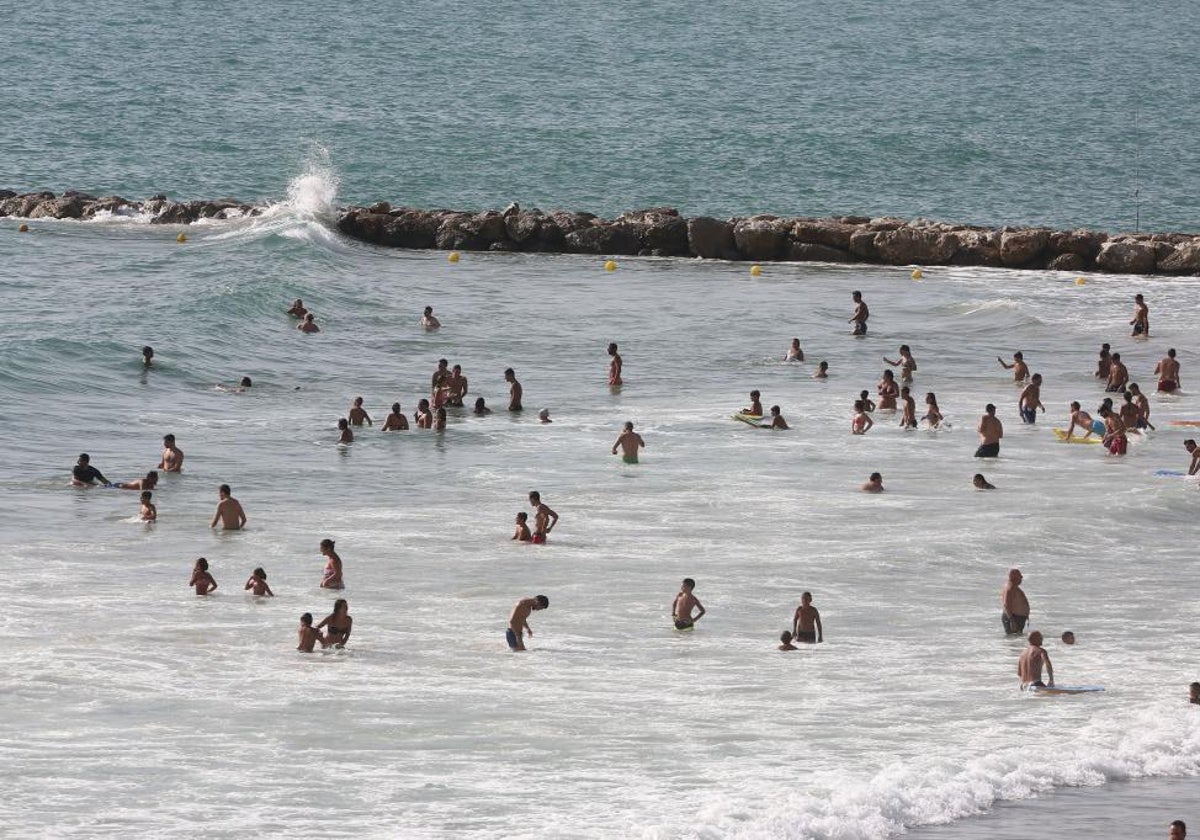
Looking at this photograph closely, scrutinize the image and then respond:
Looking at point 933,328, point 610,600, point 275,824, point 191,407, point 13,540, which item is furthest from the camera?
point 933,328

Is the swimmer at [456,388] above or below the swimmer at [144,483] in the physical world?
above

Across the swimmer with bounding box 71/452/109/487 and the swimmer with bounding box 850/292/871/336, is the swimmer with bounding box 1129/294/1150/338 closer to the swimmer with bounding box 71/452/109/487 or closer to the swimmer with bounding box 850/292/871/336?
the swimmer with bounding box 850/292/871/336

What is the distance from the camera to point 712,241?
48.3m

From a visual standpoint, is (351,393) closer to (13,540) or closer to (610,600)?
(13,540)

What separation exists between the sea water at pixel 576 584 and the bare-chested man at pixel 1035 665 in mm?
206

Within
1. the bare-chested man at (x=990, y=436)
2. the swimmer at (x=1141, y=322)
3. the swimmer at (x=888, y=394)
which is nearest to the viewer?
the bare-chested man at (x=990, y=436)

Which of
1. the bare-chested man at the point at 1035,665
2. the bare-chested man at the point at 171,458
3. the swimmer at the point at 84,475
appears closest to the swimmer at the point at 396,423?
the bare-chested man at the point at 171,458

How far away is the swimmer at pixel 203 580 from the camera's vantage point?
20.4 meters

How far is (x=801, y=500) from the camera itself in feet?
82.5

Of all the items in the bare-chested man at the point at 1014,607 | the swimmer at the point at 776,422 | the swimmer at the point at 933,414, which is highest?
the swimmer at the point at 933,414

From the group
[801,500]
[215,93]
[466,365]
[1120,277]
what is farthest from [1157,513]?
[215,93]

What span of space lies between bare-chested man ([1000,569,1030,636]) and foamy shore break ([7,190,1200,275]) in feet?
88.8

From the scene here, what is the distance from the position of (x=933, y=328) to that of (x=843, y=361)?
4.01m

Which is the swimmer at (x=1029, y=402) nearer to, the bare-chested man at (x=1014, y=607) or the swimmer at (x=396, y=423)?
the swimmer at (x=396, y=423)
